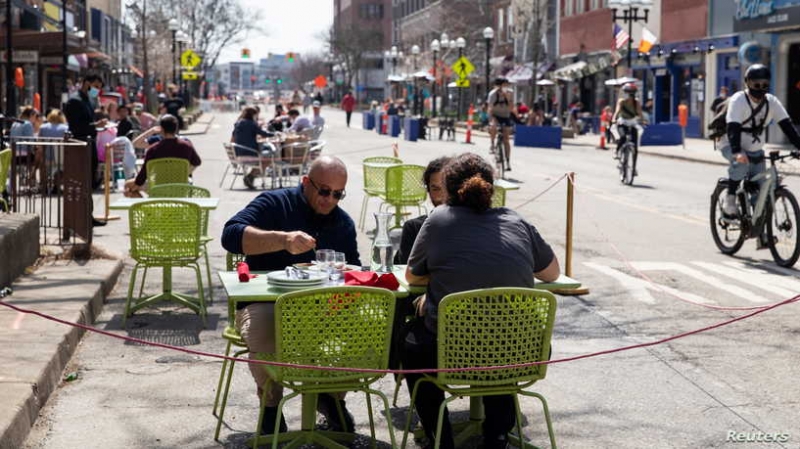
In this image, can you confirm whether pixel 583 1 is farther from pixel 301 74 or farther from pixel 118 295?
pixel 301 74

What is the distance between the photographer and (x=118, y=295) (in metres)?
10.1

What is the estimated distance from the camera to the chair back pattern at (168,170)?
13.4 metres

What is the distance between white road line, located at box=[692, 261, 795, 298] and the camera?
1014 centimetres

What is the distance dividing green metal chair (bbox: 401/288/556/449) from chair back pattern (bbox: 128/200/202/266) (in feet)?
14.4

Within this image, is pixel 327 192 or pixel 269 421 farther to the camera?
pixel 327 192

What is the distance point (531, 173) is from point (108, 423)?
775 inches

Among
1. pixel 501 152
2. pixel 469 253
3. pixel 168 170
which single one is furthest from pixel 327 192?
pixel 501 152

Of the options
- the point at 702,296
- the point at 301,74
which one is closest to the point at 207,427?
the point at 702,296

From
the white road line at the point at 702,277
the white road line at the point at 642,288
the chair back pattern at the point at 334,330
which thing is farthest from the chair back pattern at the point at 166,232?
the white road line at the point at 702,277

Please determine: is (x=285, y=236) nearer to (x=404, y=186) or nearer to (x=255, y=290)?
(x=255, y=290)

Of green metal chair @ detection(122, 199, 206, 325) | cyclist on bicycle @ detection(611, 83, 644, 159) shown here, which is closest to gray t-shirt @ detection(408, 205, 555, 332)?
green metal chair @ detection(122, 199, 206, 325)

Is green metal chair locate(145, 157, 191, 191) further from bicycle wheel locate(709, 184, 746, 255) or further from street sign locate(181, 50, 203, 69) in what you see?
street sign locate(181, 50, 203, 69)

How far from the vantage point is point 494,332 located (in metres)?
4.96

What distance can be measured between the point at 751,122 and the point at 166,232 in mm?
6073
